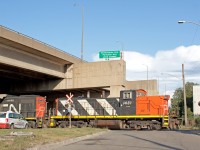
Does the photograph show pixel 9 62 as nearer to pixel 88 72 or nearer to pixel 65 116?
pixel 65 116

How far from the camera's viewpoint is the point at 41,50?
36625mm

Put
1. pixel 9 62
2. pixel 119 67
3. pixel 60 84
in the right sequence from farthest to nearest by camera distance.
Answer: pixel 60 84
pixel 119 67
pixel 9 62

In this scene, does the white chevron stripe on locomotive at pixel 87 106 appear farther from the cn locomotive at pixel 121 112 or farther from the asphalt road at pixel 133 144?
the asphalt road at pixel 133 144

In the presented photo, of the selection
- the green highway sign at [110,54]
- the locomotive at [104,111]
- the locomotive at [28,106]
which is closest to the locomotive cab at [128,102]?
the locomotive at [104,111]

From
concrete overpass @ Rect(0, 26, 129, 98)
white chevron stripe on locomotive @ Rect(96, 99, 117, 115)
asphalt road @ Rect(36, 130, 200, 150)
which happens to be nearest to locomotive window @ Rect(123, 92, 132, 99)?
white chevron stripe on locomotive @ Rect(96, 99, 117, 115)

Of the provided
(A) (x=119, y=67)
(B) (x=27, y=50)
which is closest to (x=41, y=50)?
(B) (x=27, y=50)

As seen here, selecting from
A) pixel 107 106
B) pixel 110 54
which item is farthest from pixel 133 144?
pixel 110 54

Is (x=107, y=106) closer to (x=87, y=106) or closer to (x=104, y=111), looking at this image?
(x=104, y=111)

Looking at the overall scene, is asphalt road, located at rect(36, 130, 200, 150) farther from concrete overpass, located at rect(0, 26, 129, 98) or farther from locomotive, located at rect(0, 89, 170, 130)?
concrete overpass, located at rect(0, 26, 129, 98)

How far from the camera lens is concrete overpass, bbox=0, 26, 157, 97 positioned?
33.9 metres

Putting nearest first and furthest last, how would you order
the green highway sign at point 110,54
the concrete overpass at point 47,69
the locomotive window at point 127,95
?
the locomotive window at point 127,95 < the concrete overpass at point 47,69 < the green highway sign at point 110,54

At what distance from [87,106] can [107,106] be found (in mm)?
2462

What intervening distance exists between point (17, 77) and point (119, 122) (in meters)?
19.9

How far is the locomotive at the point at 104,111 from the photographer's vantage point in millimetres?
31875
